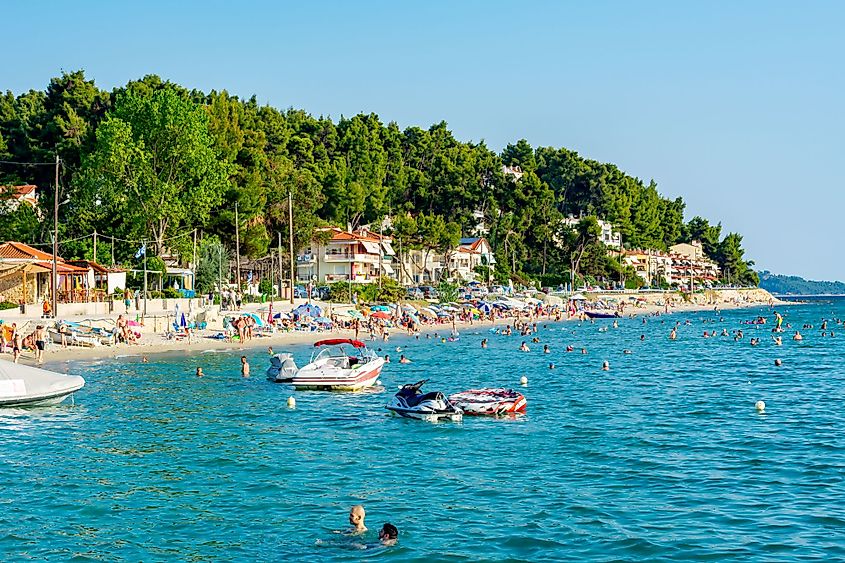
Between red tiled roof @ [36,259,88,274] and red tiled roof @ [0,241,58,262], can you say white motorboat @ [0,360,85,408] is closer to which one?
red tiled roof @ [36,259,88,274]

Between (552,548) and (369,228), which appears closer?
(552,548)

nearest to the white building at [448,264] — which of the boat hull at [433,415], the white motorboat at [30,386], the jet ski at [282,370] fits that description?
the jet ski at [282,370]

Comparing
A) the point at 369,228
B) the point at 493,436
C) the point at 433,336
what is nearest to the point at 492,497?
the point at 493,436

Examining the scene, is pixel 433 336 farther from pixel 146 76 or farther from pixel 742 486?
pixel 742 486

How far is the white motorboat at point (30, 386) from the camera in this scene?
31312 millimetres

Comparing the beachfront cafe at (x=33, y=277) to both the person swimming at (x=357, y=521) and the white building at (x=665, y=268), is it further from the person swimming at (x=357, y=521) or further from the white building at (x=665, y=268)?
the white building at (x=665, y=268)

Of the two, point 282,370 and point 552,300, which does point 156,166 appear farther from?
point 552,300

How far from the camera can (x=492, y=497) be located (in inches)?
819

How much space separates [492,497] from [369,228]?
352 feet

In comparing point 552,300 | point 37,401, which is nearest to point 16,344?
point 37,401

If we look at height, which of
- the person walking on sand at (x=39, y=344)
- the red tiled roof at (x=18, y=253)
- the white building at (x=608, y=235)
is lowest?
the person walking on sand at (x=39, y=344)

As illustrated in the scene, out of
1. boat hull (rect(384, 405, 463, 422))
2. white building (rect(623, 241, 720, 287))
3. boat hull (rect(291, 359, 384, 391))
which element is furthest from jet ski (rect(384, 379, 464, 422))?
white building (rect(623, 241, 720, 287))

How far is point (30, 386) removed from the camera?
3169 cm

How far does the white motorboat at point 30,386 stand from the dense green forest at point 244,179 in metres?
43.3
